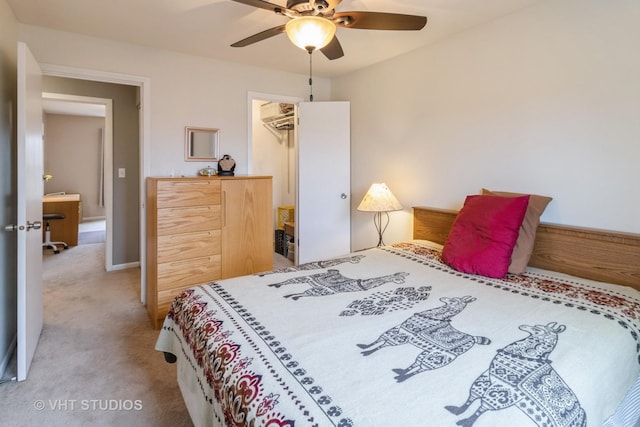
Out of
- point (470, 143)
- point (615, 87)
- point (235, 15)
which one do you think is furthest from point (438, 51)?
point (235, 15)

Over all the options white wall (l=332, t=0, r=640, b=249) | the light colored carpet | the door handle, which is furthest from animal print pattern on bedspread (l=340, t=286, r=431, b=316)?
the door handle

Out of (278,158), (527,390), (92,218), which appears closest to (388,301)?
(527,390)

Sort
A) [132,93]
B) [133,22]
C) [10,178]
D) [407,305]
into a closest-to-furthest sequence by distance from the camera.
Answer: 1. [407,305]
2. [10,178]
3. [133,22]
4. [132,93]

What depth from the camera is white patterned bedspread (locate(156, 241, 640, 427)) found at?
916 mm

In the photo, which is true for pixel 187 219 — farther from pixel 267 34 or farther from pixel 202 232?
pixel 267 34

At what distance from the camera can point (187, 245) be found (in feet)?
9.59

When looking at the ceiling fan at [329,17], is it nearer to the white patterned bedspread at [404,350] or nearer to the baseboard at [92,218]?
the white patterned bedspread at [404,350]

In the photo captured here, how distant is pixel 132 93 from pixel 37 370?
3394 millimetres

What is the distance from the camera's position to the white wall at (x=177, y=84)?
9.22 feet

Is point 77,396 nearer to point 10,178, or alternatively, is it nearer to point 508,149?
point 10,178

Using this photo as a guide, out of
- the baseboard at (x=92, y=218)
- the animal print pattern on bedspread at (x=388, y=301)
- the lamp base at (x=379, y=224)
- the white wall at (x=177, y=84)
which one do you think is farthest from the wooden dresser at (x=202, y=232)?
the baseboard at (x=92, y=218)

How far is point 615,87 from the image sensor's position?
194 cm

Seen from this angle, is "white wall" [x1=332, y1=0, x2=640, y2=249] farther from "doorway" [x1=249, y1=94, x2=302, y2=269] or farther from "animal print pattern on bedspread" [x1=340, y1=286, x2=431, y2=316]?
"doorway" [x1=249, y1=94, x2=302, y2=269]

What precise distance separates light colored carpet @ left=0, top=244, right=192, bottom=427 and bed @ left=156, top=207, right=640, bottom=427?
465mm
